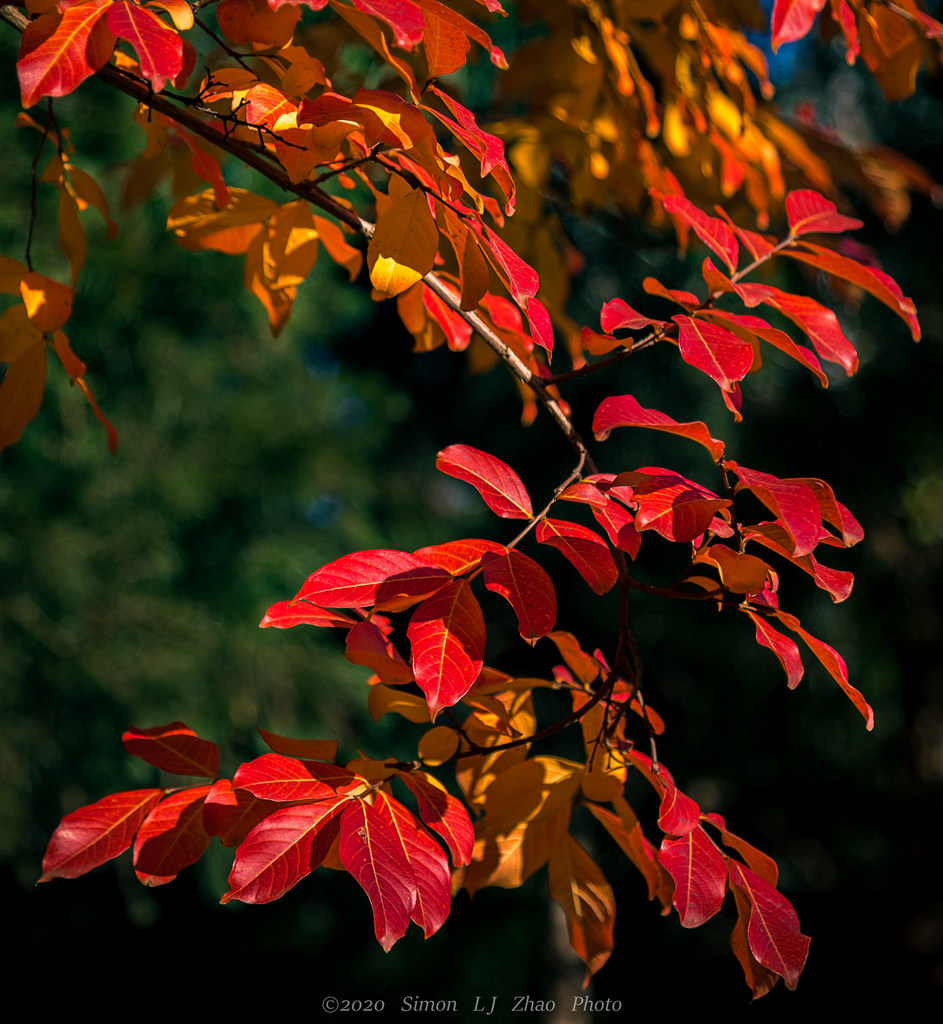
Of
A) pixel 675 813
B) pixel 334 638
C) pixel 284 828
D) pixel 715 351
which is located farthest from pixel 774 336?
Answer: pixel 334 638

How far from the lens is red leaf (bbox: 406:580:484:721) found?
1.35ft

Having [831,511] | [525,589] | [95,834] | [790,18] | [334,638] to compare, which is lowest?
[334,638]

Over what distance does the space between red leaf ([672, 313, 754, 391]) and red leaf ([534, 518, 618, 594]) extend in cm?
11

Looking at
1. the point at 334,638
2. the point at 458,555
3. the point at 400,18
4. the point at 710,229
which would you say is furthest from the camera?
the point at 334,638

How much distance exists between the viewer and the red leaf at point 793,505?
0.39m

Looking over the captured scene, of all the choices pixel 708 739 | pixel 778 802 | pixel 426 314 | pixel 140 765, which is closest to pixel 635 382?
pixel 708 739

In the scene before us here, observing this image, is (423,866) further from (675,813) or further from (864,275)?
(864,275)

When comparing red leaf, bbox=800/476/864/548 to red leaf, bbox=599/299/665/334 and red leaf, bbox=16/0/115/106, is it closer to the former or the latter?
red leaf, bbox=599/299/665/334

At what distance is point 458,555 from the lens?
1.54ft

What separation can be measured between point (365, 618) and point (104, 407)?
243cm

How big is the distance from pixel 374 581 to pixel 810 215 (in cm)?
43

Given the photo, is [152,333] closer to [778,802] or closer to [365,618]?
[365,618]

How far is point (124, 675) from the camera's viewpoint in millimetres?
2469

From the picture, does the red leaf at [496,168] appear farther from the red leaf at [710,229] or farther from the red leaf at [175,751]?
the red leaf at [175,751]
